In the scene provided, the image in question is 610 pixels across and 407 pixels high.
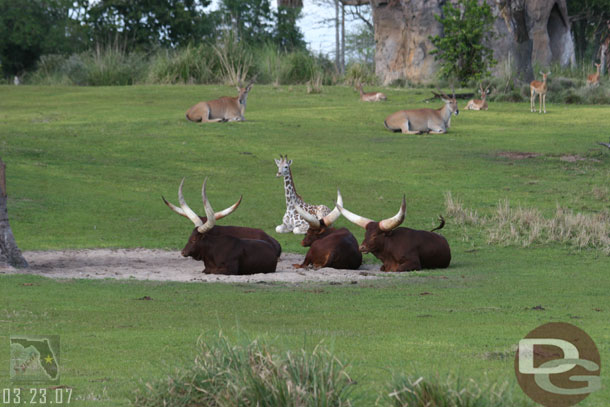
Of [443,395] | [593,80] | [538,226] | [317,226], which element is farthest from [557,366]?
[593,80]

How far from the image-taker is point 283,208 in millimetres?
18672

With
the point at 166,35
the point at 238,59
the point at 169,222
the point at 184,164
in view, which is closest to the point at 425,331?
the point at 169,222

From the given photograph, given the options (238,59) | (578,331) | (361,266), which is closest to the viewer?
(578,331)

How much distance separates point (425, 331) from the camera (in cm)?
823

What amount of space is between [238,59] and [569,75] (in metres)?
14.3

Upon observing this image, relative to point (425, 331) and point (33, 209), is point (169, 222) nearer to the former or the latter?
point (33, 209)

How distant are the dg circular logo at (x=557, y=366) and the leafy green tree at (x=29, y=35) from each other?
50885 millimetres

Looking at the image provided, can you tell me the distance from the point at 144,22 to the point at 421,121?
30.0m

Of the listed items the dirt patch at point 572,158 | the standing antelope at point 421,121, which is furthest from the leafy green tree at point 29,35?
the dirt patch at point 572,158

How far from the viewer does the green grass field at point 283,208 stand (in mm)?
7500

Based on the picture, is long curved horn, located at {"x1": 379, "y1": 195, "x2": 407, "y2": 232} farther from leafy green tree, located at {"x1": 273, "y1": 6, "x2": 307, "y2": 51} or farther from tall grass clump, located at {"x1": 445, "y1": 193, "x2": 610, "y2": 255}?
leafy green tree, located at {"x1": 273, "y1": 6, "x2": 307, "y2": 51}

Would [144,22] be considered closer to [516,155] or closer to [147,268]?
[516,155]

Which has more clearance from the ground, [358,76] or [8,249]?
[358,76]

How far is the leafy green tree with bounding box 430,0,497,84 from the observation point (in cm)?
3700
